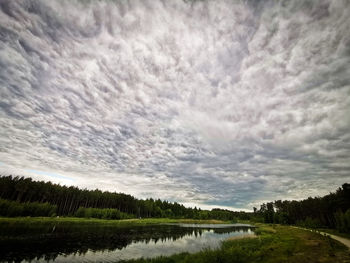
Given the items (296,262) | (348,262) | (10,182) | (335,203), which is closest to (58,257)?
(296,262)

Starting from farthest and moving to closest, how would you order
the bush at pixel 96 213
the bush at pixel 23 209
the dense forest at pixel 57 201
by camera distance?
1. the bush at pixel 96 213
2. the dense forest at pixel 57 201
3. the bush at pixel 23 209

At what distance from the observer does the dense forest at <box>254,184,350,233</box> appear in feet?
201

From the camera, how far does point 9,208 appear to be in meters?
66.7

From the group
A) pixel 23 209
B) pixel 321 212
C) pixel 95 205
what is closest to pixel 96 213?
pixel 95 205

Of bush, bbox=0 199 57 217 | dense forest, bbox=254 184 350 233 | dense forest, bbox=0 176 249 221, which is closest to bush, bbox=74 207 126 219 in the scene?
dense forest, bbox=0 176 249 221

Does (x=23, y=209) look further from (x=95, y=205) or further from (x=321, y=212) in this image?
(x=321, y=212)

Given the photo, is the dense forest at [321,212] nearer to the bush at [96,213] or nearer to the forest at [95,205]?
the forest at [95,205]

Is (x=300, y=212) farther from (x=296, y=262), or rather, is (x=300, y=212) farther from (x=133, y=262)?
(x=133, y=262)

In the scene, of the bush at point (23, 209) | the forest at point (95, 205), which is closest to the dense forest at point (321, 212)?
the forest at point (95, 205)

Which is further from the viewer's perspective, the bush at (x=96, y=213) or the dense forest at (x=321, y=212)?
the bush at (x=96, y=213)

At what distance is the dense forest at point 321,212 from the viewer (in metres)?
61.3

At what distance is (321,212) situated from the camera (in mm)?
90000

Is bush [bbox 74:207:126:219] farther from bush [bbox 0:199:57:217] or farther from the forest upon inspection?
bush [bbox 0:199:57:217]

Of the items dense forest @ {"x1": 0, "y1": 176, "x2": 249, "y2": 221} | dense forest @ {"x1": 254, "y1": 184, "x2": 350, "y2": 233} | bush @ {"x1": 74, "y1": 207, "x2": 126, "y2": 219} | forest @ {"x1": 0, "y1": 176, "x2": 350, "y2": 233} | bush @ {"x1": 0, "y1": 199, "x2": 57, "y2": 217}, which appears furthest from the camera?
bush @ {"x1": 74, "y1": 207, "x2": 126, "y2": 219}
